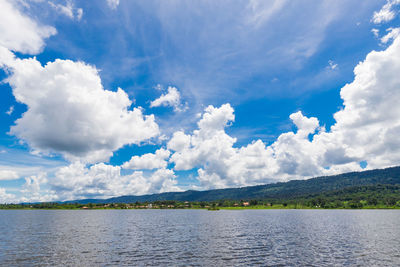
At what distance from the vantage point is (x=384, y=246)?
69938 mm

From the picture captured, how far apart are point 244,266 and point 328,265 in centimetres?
1622

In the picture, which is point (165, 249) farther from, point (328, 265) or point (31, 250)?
point (328, 265)

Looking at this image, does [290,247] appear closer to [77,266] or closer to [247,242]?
[247,242]

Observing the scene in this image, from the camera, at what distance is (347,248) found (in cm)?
6681

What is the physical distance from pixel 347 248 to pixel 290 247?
14457 millimetres

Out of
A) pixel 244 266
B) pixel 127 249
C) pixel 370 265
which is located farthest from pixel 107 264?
pixel 370 265

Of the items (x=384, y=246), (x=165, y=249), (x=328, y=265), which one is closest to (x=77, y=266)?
(x=165, y=249)

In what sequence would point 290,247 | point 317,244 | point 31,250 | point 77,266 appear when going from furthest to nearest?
point 317,244 → point 290,247 → point 31,250 → point 77,266

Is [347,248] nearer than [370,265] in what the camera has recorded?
No

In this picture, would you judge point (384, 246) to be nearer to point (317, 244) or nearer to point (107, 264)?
point (317, 244)

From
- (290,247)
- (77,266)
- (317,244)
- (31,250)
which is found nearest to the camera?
(77,266)

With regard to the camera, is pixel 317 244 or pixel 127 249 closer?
pixel 127 249

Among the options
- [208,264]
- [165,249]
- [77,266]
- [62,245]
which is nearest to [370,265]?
[208,264]

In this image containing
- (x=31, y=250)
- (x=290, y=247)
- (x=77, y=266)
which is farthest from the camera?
(x=290, y=247)
